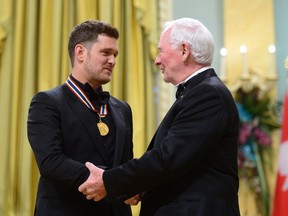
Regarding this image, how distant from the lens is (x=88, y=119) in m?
2.62

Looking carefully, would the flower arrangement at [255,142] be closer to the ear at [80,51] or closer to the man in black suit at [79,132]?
the man in black suit at [79,132]

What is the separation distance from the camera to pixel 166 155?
216 cm

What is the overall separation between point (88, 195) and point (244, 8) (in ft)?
9.43

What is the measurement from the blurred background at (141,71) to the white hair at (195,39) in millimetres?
2005

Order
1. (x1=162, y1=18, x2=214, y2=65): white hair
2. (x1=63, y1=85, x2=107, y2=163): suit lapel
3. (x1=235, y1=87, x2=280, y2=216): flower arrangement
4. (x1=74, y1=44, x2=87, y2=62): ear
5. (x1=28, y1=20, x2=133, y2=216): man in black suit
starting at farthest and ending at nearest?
(x1=235, y1=87, x2=280, y2=216): flower arrangement → (x1=74, y1=44, x2=87, y2=62): ear → (x1=63, y1=85, x2=107, y2=163): suit lapel → (x1=28, y1=20, x2=133, y2=216): man in black suit → (x1=162, y1=18, x2=214, y2=65): white hair

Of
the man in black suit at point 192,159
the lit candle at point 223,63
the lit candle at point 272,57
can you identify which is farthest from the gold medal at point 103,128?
the lit candle at point 272,57

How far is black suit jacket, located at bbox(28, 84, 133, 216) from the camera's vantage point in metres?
2.45

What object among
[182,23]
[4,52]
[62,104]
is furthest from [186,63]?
[4,52]

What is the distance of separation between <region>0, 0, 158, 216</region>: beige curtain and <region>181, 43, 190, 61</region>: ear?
2120 mm

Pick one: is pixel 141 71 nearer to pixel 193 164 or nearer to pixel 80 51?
pixel 80 51

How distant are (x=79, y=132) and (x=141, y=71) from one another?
2.02m

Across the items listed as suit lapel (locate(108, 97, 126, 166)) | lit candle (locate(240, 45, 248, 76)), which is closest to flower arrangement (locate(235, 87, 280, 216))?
lit candle (locate(240, 45, 248, 76))

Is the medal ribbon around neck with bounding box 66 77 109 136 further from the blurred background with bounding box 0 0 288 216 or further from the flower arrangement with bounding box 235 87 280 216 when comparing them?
the flower arrangement with bounding box 235 87 280 216

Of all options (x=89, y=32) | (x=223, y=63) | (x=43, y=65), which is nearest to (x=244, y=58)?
(x=223, y=63)
